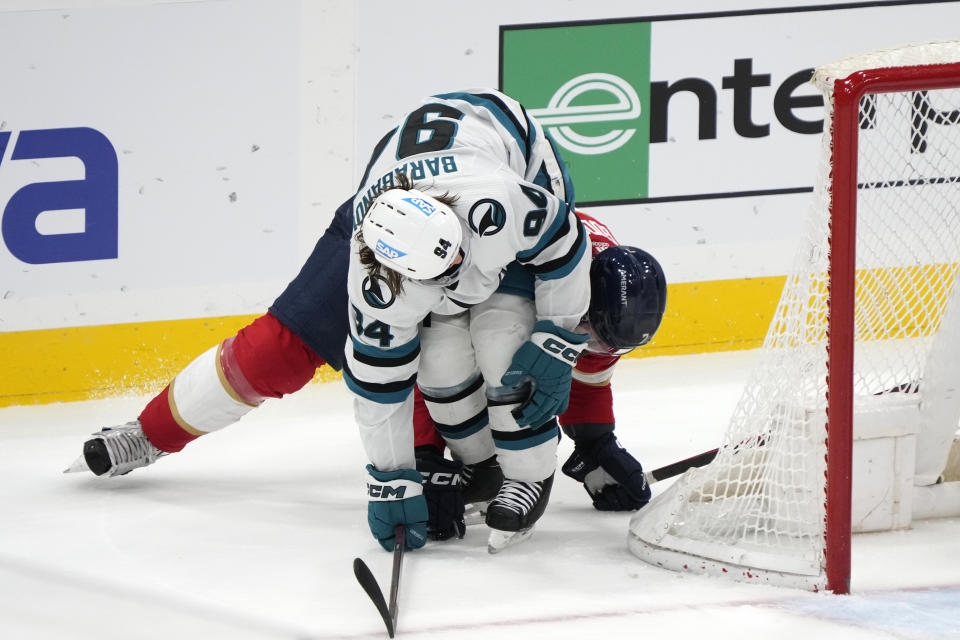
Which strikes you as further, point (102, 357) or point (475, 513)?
Answer: point (102, 357)

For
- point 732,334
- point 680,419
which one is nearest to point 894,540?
point 680,419

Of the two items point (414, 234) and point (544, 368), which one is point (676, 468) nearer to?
point (544, 368)

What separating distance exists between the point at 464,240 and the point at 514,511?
Result: 58 centimetres

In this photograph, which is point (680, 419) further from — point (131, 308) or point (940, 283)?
point (131, 308)

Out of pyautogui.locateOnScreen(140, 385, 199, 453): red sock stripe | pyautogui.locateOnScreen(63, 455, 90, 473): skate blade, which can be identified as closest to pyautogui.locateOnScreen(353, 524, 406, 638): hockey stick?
pyautogui.locateOnScreen(140, 385, 199, 453): red sock stripe

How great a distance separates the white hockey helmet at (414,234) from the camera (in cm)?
218

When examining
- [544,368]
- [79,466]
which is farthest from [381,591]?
[79,466]

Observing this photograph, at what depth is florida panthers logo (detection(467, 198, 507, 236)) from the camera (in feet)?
7.44

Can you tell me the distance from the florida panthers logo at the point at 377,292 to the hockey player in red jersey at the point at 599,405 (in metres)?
0.31

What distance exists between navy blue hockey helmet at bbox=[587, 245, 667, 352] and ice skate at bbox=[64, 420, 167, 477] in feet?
3.61

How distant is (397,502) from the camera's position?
8.31 ft

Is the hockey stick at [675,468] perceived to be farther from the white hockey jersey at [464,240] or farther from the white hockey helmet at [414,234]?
the white hockey helmet at [414,234]

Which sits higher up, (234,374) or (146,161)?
(146,161)

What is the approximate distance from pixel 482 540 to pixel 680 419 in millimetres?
1076
